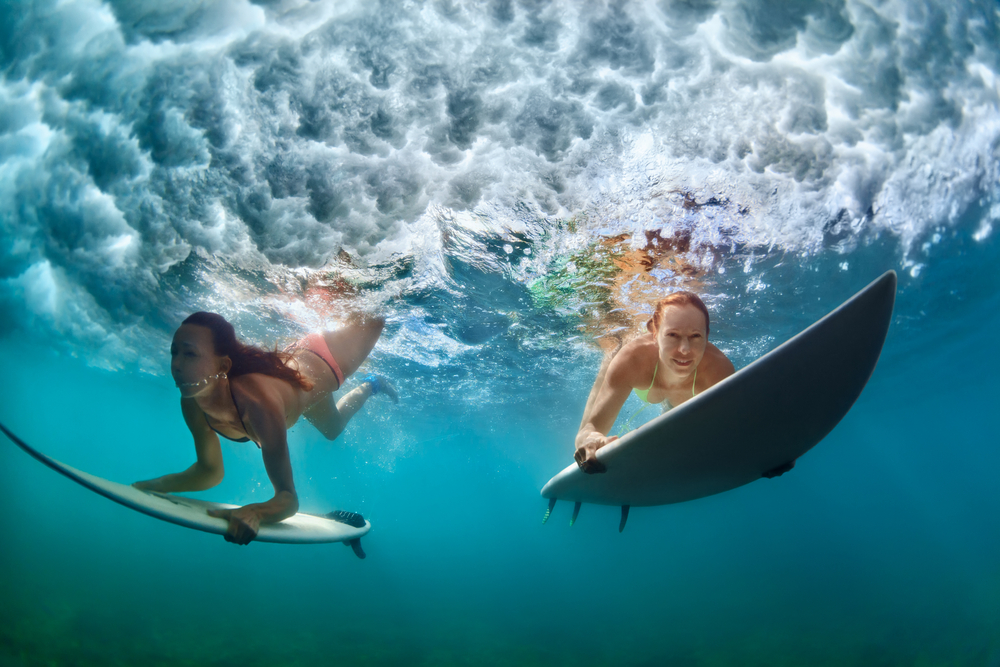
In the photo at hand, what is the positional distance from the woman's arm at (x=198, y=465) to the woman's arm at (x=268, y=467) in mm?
899

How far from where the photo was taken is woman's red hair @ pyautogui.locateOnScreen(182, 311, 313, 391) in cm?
396

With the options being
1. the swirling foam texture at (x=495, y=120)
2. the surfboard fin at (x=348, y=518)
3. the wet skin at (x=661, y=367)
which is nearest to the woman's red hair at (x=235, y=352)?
the surfboard fin at (x=348, y=518)

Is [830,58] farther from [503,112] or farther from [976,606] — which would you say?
[976,606]

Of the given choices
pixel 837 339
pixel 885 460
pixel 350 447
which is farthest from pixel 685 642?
pixel 885 460

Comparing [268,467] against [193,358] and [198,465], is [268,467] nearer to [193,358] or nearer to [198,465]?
[193,358]

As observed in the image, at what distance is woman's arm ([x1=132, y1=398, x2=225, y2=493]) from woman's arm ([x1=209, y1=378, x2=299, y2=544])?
35.4 inches

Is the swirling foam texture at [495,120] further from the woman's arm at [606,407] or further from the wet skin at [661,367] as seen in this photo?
the woman's arm at [606,407]

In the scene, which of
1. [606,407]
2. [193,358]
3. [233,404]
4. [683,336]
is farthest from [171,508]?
[683,336]

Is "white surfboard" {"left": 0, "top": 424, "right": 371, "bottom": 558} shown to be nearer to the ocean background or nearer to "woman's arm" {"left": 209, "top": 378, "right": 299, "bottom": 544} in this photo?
"woman's arm" {"left": 209, "top": 378, "right": 299, "bottom": 544}

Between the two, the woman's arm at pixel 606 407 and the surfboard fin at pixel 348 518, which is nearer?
the woman's arm at pixel 606 407

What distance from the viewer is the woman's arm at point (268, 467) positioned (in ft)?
9.95

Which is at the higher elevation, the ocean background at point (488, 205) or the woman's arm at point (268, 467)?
the ocean background at point (488, 205)

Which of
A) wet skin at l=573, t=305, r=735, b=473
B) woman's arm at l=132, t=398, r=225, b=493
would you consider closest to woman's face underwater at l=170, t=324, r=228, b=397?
woman's arm at l=132, t=398, r=225, b=493

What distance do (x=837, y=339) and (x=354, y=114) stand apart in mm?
→ 5460
